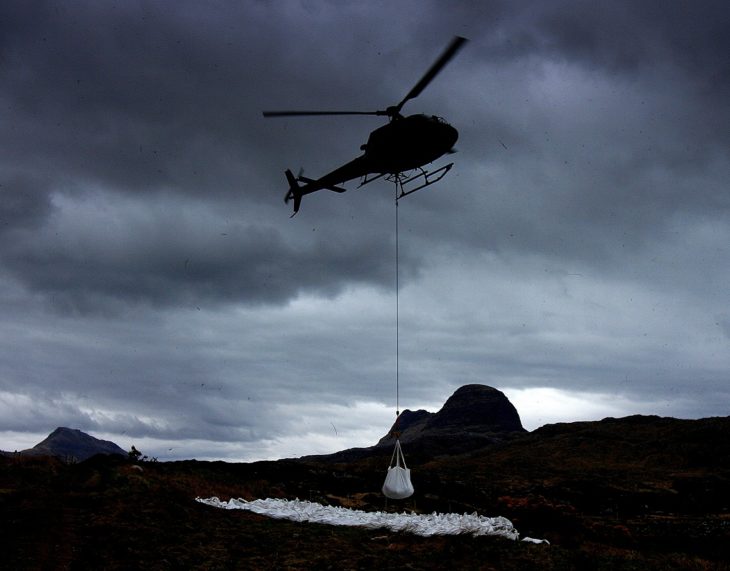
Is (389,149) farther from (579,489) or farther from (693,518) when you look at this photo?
(579,489)

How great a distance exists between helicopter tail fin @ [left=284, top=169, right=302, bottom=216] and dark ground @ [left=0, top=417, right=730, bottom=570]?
12.5 m

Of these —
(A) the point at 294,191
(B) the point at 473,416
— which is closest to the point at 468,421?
(B) the point at 473,416

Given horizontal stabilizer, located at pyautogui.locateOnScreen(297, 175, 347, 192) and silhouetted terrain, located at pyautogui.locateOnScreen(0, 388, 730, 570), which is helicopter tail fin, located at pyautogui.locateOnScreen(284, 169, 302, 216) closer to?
horizontal stabilizer, located at pyautogui.locateOnScreen(297, 175, 347, 192)

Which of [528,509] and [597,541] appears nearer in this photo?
[597,541]

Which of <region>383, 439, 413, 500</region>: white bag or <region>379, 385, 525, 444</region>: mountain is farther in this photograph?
<region>379, 385, 525, 444</region>: mountain

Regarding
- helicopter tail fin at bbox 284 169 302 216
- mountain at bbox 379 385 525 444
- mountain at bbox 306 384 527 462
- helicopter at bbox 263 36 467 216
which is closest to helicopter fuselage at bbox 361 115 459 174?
helicopter at bbox 263 36 467 216

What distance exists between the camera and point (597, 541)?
1680cm

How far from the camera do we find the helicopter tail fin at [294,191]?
26.3 m

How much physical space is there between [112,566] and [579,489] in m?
31.4

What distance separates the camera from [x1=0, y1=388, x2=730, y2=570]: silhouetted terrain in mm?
11438

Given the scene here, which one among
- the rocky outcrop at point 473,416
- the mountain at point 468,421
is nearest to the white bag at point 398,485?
the mountain at point 468,421

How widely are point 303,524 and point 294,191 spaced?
15.8 metres

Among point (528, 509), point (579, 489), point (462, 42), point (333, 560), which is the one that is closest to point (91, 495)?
point (333, 560)

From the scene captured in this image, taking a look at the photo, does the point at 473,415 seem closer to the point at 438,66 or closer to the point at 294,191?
the point at 294,191
